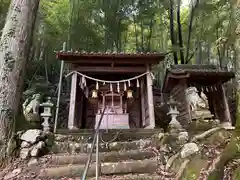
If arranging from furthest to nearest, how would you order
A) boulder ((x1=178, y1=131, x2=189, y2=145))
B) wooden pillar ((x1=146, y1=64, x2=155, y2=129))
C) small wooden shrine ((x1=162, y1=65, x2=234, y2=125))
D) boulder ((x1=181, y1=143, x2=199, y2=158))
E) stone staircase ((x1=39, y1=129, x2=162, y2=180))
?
small wooden shrine ((x1=162, y1=65, x2=234, y2=125)), wooden pillar ((x1=146, y1=64, x2=155, y2=129)), boulder ((x1=178, y1=131, x2=189, y2=145)), stone staircase ((x1=39, y1=129, x2=162, y2=180)), boulder ((x1=181, y1=143, x2=199, y2=158))

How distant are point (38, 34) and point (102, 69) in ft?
24.4

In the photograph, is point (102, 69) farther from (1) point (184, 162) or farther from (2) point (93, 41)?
(2) point (93, 41)

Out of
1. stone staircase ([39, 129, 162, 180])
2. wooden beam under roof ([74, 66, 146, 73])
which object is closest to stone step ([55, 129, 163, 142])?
stone staircase ([39, 129, 162, 180])

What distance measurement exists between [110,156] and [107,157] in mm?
79

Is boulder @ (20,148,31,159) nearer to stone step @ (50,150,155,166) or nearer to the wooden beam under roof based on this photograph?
stone step @ (50,150,155,166)

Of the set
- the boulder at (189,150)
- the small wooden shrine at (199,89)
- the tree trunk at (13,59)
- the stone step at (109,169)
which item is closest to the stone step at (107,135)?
the stone step at (109,169)

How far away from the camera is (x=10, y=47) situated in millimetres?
4621

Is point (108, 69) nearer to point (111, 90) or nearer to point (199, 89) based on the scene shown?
point (111, 90)

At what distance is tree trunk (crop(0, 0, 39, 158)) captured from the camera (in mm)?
4297

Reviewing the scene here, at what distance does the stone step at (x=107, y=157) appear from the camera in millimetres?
4551

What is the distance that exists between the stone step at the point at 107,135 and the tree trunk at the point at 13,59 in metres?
1.58

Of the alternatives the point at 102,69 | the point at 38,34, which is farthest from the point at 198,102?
the point at 38,34

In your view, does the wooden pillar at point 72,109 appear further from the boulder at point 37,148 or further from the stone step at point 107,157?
the stone step at point 107,157

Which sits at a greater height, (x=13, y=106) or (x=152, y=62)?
(x=152, y=62)
